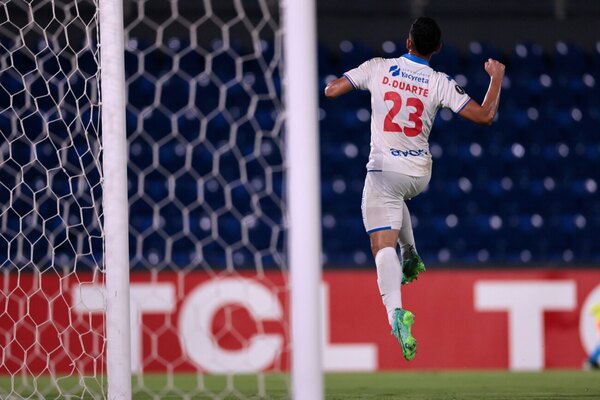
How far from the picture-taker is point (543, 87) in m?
8.73

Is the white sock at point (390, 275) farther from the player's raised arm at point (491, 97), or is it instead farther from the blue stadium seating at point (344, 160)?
the blue stadium seating at point (344, 160)

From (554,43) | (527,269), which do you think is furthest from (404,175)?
(554,43)

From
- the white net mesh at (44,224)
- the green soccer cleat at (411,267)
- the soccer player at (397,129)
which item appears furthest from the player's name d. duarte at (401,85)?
the white net mesh at (44,224)

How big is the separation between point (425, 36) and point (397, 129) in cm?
39

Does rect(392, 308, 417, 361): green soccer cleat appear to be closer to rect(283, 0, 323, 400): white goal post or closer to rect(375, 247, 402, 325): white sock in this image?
rect(375, 247, 402, 325): white sock

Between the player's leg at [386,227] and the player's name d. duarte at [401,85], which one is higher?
the player's name d. duarte at [401,85]

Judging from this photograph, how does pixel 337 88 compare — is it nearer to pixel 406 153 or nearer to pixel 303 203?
pixel 406 153

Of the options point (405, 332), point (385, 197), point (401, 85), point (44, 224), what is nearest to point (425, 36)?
point (401, 85)

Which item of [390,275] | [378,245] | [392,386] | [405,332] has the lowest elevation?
[392,386]

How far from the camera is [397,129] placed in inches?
160

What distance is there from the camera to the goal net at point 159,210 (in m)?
6.56

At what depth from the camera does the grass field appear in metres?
4.71

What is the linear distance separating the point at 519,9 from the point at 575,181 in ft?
5.85

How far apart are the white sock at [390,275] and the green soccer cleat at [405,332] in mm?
Answer: 92
